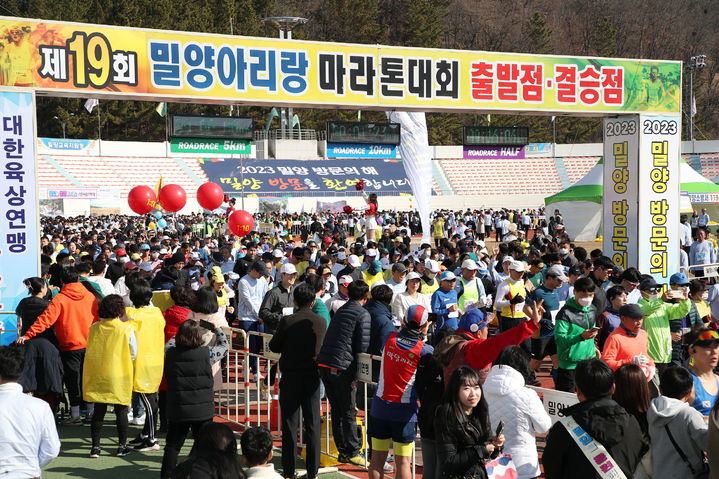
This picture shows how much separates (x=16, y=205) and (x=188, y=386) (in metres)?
5.17

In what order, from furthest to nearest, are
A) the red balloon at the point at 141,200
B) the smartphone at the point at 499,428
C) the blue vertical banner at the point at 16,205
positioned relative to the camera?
the red balloon at the point at 141,200
the blue vertical banner at the point at 16,205
the smartphone at the point at 499,428

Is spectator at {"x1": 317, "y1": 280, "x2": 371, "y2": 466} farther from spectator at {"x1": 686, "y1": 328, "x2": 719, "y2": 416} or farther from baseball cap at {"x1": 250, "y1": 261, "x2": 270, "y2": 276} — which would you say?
baseball cap at {"x1": 250, "y1": 261, "x2": 270, "y2": 276}

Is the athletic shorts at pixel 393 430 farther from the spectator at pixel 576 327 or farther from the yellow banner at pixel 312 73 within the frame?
the yellow banner at pixel 312 73

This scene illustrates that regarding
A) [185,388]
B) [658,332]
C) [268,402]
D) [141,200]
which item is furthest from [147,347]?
[141,200]

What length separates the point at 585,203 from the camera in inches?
1209

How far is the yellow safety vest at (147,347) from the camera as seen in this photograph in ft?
25.2

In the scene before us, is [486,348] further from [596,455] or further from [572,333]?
[572,333]

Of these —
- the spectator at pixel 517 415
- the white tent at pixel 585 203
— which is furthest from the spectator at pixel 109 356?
the white tent at pixel 585 203

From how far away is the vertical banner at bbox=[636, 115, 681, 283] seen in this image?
14414 mm

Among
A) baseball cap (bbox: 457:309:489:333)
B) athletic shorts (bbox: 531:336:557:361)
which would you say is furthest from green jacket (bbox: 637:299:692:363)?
baseball cap (bbox: 457:309:489:333)

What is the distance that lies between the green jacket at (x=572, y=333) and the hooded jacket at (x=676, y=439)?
120 inches

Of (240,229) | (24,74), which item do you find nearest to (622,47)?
(240,229)

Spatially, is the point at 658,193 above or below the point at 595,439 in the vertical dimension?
above

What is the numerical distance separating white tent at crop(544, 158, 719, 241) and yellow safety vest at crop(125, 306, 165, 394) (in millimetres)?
22471
